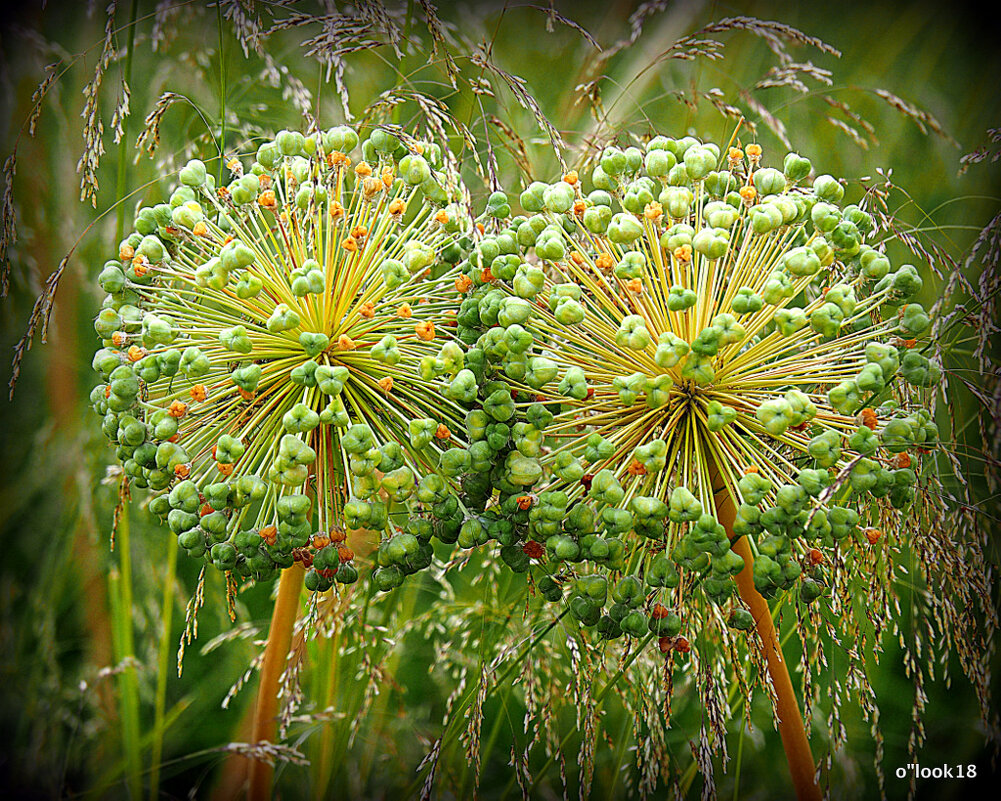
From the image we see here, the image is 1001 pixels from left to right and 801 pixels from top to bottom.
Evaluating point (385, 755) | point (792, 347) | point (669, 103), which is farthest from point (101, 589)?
point (669, 103)

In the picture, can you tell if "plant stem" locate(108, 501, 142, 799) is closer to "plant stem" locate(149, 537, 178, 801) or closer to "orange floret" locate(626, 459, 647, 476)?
"plant stem" locate(149, 537, 178, 801)

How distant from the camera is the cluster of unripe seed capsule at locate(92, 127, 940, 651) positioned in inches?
29.4

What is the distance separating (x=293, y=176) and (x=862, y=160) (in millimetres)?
977

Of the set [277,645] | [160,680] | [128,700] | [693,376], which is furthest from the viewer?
[160,680]

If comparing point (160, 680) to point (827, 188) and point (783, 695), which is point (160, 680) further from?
point (827, 188)

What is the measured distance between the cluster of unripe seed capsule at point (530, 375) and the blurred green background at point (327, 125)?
396mm

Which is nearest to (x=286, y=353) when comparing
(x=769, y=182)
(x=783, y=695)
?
(x=769, y=182)

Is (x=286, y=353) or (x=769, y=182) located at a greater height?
(x=769, y=182)

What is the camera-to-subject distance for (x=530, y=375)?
0.76 metres

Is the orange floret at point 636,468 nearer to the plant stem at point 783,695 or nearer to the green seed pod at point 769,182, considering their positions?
the plant stem at point 783,695

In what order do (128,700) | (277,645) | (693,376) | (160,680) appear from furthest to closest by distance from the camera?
(160,680) → (128,700) → (277,645) → (693,376)

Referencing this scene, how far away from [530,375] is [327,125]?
0.71 m

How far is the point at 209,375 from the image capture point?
0.86m

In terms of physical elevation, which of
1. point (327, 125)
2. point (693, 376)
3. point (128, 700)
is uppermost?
point (327, 125)
